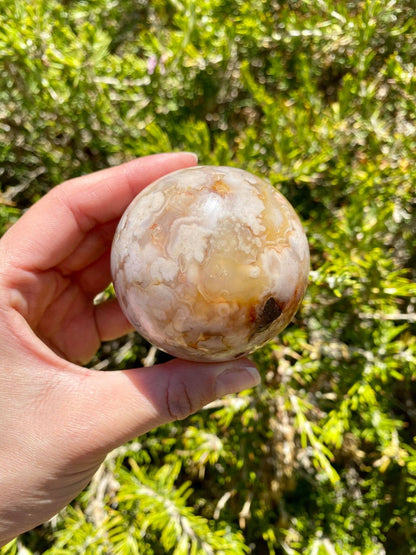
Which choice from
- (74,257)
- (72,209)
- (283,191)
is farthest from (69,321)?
(283,191)

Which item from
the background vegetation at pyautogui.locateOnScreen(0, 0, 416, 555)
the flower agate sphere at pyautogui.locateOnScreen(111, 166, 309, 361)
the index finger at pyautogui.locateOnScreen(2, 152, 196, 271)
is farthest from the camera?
the background vegetation at pyautogui.locateOnScreen(0, 0, 416, 555)

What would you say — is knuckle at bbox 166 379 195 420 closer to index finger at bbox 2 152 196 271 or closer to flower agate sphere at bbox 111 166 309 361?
flower agate sphere at bbox 111 166 309 361

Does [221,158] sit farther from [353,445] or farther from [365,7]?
[353,445]

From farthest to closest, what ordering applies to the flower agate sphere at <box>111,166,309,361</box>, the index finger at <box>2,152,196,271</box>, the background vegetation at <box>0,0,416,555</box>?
the background vegetation at <box>0,0,416,555</box>
the index finger at <box>2,152,196,271</box>
the flower agate sphere at <box>111,166,309,361</box>

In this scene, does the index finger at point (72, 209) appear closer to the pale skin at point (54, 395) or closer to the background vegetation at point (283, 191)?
the pale skin at point (54, 395)

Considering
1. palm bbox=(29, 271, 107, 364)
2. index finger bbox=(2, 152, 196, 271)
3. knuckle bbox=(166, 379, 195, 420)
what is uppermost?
index finger bbox=(2, 152, 196, 271)

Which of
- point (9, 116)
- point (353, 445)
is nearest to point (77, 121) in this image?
point (9, 116)

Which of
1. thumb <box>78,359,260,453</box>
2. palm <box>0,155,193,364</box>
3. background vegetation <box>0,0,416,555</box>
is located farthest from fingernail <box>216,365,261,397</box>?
palm <box>0,155,193,364</box>
